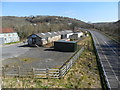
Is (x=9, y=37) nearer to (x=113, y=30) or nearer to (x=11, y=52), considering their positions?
(x=11, y=52)

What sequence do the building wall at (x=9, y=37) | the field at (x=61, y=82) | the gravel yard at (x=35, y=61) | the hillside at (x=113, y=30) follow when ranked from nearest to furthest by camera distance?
the field at (x=61, y=82)
the gravel yard at (x=35, y=61)
the building wall at (x=9, y=37)
the hillside at (x=113, y=30)

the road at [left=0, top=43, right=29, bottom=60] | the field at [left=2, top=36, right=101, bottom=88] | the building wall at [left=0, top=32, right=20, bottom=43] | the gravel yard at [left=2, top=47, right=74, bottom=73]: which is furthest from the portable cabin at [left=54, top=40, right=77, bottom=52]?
the building wall at [left=0, top=32, right=20, bottom=43]

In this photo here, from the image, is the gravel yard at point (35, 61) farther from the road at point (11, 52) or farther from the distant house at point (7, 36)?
the distant house at point (7, 36)

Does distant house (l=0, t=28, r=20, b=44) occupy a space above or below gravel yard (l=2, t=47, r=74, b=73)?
above

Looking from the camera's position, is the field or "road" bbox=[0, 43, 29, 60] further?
"road" bbox=[0, 43, 29, 60]

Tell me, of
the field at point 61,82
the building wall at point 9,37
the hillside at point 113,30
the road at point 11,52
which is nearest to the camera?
the field at point 61,82

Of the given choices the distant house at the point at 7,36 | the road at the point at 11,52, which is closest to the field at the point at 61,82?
the road at the point at 11,52

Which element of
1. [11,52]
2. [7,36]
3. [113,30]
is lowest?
[11,52]

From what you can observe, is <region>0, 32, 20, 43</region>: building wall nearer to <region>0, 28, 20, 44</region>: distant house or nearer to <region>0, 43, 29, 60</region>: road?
<region>0, 28, 20, 44</region>: distant house

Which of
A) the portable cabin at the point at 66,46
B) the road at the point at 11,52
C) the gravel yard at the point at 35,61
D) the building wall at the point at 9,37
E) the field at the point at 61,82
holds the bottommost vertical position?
the field at the point at 61,82

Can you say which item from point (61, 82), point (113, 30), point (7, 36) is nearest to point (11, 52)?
point (7, 36)

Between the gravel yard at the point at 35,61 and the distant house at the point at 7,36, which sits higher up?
the distant house at the point at 7,36

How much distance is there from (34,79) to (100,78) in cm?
611

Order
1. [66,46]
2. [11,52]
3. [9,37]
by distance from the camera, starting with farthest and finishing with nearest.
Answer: [9,37], [66,46], [11,52]
